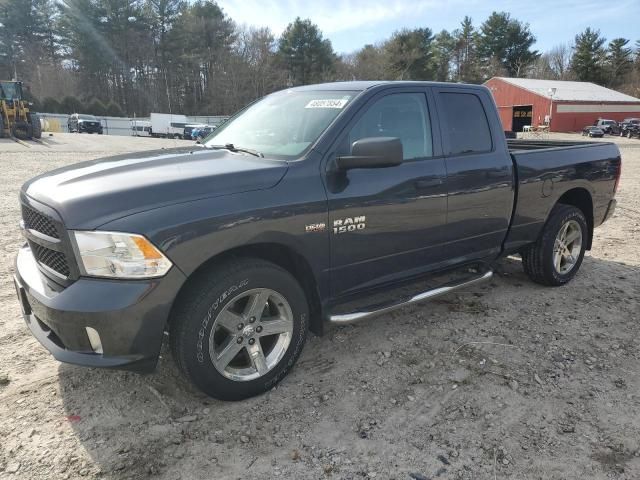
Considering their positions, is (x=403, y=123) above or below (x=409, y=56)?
below

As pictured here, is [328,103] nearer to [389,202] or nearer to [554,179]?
[389,202]

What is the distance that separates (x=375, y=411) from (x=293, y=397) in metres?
0.52

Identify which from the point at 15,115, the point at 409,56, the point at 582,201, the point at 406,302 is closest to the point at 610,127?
the point at 409,56

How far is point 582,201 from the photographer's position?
5195 mm

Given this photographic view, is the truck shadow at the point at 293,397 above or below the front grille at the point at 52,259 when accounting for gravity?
below

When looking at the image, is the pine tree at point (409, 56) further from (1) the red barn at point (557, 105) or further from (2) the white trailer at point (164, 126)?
(2) the white trailer at point (164, 126)

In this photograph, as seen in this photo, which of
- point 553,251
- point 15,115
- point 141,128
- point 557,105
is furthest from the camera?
point 141,128

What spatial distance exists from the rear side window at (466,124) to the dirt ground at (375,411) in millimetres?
1470

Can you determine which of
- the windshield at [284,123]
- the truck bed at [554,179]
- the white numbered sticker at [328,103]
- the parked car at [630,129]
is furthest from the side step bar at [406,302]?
the parked car at [630,129]

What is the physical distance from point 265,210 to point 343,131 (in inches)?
33.2

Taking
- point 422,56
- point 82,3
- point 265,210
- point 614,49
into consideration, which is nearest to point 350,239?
point 265,210

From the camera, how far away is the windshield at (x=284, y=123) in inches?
130

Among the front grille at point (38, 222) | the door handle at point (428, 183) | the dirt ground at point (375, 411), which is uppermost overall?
the door handle at point (428, 183)

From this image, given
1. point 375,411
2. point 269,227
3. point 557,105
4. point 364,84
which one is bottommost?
point 375,411
